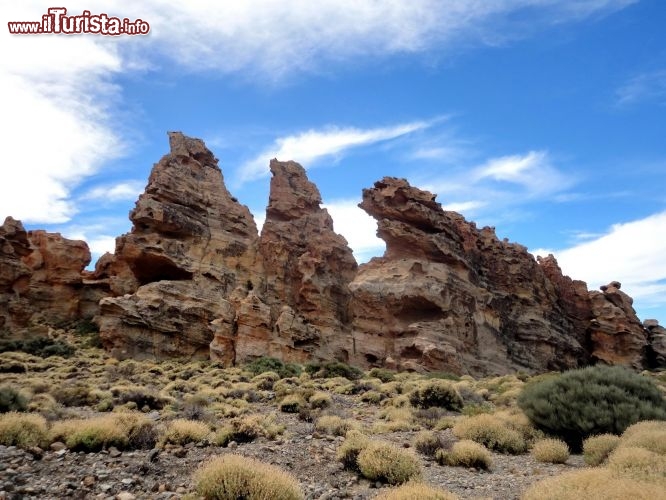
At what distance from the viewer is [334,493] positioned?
22.8ft

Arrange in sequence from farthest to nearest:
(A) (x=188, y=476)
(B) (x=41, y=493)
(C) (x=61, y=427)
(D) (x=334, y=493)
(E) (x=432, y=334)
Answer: (E) (x=432, y=334) → (C) (x=61, y=427) → (A) (x=188, y=476) → (D) (x=334, y=493) → (B) (x=41, y=493)

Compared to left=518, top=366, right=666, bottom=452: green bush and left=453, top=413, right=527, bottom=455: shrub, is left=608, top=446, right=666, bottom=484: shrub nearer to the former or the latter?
left=453, top=413, right=527, bottom=455: shrub

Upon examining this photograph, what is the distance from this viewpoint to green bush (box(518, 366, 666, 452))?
10430mm

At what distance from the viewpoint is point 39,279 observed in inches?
1885

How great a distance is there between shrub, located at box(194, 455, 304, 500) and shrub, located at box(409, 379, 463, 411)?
11.2 meters

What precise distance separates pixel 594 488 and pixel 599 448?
3.99 metres

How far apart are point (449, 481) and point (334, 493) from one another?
2124 mm

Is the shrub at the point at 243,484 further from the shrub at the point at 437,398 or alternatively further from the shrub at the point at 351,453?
the shrub at the point at 437,398

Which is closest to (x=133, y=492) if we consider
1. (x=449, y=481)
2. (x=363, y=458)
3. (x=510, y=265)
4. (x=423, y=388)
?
(x=363, y=458)

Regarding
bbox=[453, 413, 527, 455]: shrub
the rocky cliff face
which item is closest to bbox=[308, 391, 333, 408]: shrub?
bbox=[453, 413, 527, 455]: shrub

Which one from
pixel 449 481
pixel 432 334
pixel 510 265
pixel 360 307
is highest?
pixel 510 265

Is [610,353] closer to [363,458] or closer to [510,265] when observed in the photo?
[510,265]

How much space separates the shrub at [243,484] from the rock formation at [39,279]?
132 ft

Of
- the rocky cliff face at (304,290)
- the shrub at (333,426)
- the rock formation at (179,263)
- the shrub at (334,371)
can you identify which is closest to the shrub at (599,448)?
the shrub at (333,426)
